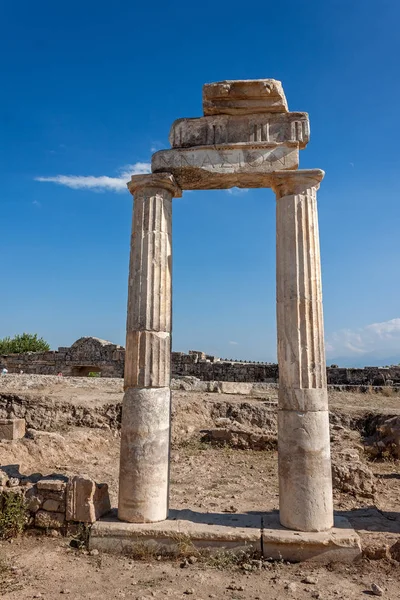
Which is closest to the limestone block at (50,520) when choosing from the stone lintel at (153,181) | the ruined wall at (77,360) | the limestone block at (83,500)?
the limestone block at (83,500)

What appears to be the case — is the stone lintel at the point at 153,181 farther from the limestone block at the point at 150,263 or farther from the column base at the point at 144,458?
the column base at the point at 144,458

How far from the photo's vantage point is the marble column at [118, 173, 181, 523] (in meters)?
5.84

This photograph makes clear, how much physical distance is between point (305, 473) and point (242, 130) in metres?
4.69

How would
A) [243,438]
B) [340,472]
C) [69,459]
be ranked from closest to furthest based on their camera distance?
[340,472] < [69,459] < [243,438]

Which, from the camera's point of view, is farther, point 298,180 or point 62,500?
point 298,180

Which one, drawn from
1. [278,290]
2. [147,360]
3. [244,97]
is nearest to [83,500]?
[147,360]

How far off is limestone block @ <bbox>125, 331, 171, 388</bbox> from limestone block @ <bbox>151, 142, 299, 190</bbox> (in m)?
2.36

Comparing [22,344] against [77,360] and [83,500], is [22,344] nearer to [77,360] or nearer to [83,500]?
[77,360]

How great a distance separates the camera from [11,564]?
523cm

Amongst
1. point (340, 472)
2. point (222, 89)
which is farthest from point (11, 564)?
point (222, 89)

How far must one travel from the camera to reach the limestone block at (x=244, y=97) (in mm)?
6371

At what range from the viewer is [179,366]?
21.5 m

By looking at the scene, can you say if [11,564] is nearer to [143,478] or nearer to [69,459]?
[143,478]

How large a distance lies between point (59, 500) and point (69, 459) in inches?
157
